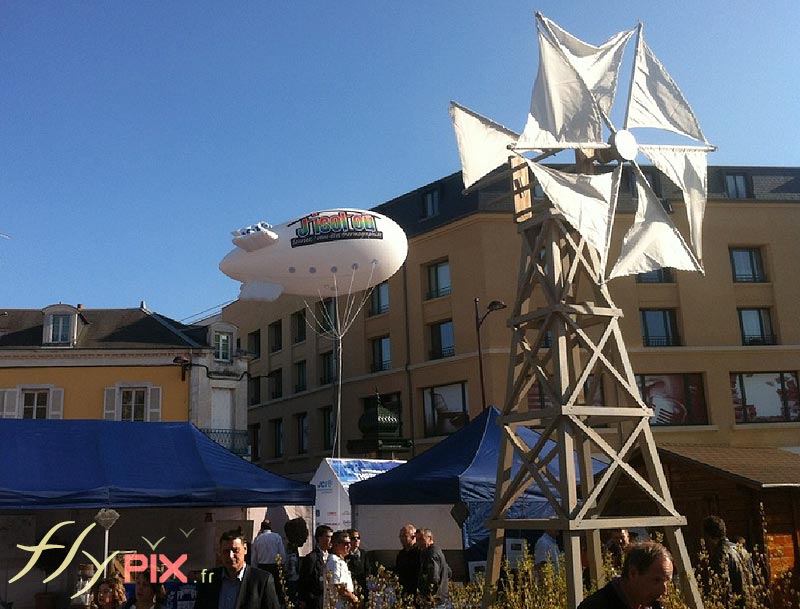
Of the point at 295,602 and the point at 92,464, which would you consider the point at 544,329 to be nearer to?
the point at 295,602

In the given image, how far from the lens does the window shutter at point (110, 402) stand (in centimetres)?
3020

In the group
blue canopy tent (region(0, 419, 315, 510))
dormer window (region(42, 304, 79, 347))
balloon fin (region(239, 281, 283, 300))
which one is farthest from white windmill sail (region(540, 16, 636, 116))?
dormer window (region(42, 304, 79, 347))

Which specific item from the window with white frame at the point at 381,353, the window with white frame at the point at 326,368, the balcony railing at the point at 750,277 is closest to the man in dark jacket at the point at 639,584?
the balcony railing at the point at 750,277

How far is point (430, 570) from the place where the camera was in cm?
864

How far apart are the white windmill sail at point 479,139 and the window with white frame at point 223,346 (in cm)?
2426

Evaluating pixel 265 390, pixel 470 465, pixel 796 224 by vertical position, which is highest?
pixel 796 224

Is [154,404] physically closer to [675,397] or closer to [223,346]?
[223,346]

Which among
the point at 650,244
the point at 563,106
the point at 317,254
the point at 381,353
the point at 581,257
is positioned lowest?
the point at 581,257

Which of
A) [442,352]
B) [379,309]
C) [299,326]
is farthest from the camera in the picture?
[299,326]

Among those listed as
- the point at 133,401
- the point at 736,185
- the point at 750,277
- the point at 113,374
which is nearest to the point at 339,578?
the point at 133,401

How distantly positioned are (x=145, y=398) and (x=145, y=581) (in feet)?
82.6

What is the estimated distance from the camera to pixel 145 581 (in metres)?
6.65

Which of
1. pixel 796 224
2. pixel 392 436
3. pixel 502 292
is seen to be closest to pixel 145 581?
pixel 392 436

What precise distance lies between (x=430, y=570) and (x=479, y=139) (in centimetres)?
517
